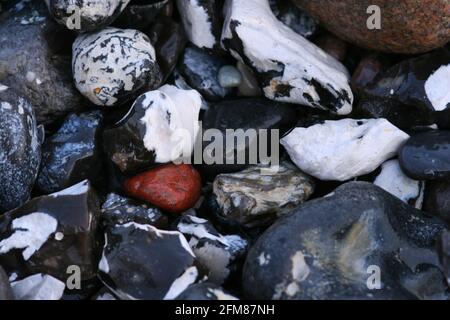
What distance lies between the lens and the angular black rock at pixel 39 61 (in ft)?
8.88

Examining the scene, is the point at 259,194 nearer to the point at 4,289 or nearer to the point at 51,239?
the point at 51,239

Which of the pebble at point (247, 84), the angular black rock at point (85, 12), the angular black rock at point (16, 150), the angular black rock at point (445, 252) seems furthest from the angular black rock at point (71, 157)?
the angular black rock at point (445, 252)

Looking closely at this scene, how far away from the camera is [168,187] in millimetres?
2562

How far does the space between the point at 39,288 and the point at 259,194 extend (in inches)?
32.7

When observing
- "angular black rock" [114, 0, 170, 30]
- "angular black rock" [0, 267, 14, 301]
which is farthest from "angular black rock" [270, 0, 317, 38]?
"angular black rock" [0, 267, 14, 301]

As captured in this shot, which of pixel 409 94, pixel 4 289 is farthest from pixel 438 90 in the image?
pixel 4 289

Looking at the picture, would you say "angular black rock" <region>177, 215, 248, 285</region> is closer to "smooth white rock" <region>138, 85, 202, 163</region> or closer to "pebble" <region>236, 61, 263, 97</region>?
"smooth white rock" <region>138, 85, 202, 163</region>

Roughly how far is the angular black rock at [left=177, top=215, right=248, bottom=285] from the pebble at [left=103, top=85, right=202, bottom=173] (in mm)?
290

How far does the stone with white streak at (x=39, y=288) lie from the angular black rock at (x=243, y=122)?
750 mm

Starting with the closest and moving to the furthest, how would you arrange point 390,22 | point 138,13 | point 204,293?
point 204,293 → point 390,22 → point 138,13

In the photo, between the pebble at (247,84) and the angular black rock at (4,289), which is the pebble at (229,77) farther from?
the angular black rock at (4,289)

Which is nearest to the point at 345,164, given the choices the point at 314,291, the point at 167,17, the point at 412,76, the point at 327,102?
the point at 327,102

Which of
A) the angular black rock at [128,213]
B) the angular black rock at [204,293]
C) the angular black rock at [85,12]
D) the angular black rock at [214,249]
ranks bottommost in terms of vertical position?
the angular black rock at [214,249]

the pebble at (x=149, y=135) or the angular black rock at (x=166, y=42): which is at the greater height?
the angular black rock at (x=166, y=42)
